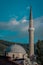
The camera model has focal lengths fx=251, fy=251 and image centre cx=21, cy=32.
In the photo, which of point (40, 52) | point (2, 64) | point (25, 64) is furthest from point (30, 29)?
point (2, 64)

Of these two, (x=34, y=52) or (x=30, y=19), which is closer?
(x=30, y=19)

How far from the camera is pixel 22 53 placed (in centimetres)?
4009

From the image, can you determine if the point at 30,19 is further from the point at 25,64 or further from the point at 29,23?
the point at 25,64

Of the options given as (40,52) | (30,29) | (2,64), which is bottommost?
(2,64)

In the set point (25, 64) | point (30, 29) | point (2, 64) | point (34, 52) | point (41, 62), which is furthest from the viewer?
point (34, 52)

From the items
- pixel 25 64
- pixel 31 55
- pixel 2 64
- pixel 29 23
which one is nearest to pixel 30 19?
pixel 29 23

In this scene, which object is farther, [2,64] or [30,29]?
[30,29]

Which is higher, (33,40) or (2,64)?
(33,40)

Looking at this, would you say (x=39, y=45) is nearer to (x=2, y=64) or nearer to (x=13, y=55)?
(x=13, y=55)

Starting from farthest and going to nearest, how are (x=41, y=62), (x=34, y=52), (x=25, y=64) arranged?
(x=34, y=52)
(x=41, y=62)
(x=25, y=64)

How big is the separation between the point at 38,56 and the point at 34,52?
12.2 ft

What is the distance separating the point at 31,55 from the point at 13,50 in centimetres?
392

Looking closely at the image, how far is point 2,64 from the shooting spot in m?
23.1

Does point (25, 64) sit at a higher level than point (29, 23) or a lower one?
lower
